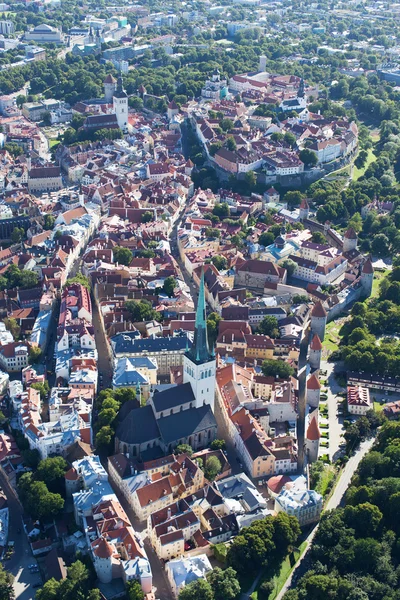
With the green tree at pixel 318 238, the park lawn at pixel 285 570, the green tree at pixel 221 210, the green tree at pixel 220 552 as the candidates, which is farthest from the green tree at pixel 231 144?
the green tree at pixel 220 552

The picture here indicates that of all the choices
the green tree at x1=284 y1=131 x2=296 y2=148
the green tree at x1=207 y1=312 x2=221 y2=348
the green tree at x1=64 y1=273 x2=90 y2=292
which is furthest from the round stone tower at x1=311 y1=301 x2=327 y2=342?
the green tree at x1=284 y1=131 x2=296 y2=148

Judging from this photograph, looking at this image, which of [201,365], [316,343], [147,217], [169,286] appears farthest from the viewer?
[147,217]

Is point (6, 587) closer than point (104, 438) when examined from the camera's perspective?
Yes

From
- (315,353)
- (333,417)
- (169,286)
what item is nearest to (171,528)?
(333,417)

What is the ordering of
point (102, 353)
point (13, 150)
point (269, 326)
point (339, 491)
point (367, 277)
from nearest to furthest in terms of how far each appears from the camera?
point (339, 491) < point (102, 353) < point (269, 326) < point (367, 277) < point (13, 150)

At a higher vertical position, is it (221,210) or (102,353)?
(221,210)

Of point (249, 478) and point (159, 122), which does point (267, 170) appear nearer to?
point (159, 122)

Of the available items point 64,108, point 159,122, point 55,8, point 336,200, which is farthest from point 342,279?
point 55,8

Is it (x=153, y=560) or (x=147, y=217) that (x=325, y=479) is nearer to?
(x=153, y=560)
